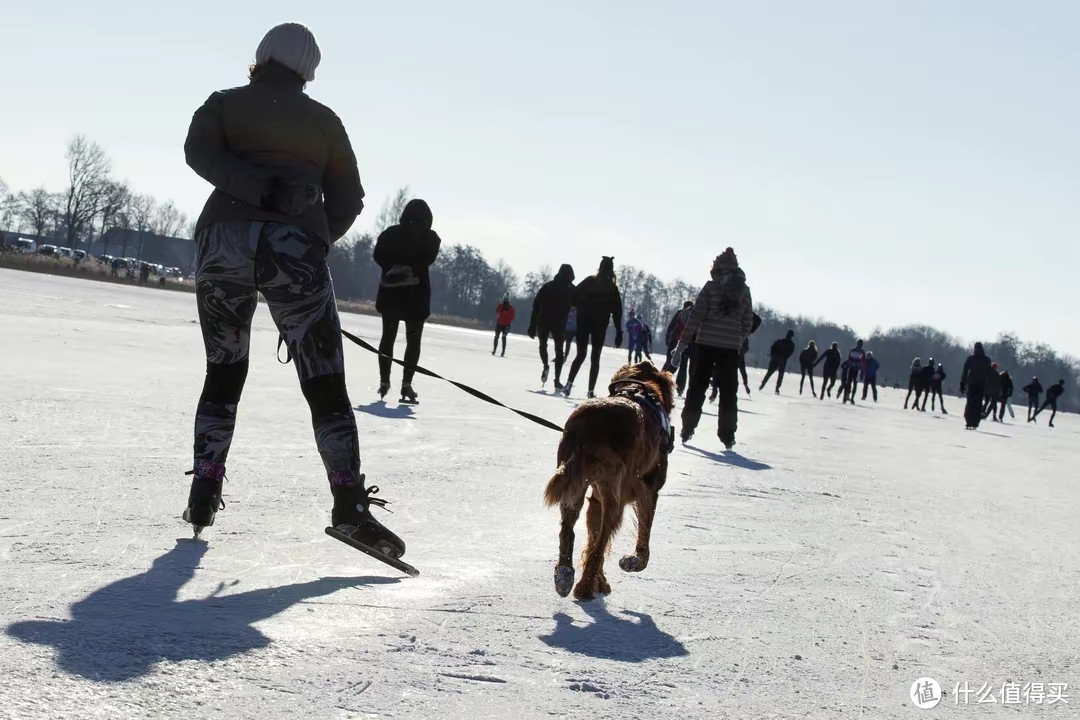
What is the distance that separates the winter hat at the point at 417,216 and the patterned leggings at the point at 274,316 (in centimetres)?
700

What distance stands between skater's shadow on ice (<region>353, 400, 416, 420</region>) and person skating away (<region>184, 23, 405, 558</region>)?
5.41 metres

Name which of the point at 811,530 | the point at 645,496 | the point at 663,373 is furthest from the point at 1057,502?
the point at 645,496

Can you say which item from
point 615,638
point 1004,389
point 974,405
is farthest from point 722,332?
point 1004,389

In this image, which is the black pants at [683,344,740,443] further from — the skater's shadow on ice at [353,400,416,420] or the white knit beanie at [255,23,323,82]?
the white knit beanie at [255,23,323,82]

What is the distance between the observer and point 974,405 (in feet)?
77.3

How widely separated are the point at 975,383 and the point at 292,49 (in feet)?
76.1

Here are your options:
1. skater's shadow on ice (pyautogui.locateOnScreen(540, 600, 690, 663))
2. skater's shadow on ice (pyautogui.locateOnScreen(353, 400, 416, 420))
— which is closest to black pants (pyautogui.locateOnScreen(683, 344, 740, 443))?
skater's shadow on ice (pyautogui.locateOnScreen(353, 400, 416, 420))

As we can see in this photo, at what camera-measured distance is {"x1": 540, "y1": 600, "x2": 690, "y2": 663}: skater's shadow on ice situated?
3.05 m

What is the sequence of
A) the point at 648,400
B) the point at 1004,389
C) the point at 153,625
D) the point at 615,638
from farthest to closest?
1. the point at 1004,389
2. the point at 648,400
3. the point at 615,638
4. the point at 153,625

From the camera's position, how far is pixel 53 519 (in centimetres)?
399

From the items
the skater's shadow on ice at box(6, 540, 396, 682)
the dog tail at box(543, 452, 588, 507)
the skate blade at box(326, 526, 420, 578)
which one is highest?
the dog tail at box(543, 452, 588, 507)

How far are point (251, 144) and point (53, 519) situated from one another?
1565 millimetres

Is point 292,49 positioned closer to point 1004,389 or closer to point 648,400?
point 648,400

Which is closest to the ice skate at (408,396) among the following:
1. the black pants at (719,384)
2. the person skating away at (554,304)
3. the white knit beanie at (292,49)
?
the black pants at (719,384)
